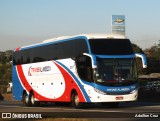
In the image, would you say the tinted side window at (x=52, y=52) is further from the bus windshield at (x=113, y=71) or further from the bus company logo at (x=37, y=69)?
the bus windshield at (x=113, y=71)

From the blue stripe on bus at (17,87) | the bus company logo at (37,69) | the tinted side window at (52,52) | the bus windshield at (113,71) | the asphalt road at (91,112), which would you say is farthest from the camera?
the blue stripe on bus at (17,87)

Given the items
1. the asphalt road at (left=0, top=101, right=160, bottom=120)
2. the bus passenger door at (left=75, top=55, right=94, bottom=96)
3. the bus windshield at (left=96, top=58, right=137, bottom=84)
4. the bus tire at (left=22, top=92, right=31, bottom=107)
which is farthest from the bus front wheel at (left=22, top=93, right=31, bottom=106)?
the bus windshield at (left=96, top=58, right=137, bottom=84)

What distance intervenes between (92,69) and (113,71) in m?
1.10

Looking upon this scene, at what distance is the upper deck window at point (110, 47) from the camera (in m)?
27.1

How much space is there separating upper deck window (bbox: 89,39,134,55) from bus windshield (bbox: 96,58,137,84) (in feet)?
1.54

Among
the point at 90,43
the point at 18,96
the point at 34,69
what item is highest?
the point at 90,43

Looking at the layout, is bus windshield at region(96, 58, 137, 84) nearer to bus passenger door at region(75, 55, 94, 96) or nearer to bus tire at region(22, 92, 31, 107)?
bus passenger door at region(75, 55, 94, 96)

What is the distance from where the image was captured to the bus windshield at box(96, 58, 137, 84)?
26812 mm

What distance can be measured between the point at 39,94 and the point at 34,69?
167cm

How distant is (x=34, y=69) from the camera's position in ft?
110

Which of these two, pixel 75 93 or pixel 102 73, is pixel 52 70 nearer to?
pixel 75 93

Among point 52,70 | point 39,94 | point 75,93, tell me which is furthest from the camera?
point 39,94

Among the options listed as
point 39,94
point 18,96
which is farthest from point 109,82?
point 18,96

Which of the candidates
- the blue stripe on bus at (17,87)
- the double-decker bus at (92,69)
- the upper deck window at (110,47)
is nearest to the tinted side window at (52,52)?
the double-decker bus at (92,69)
